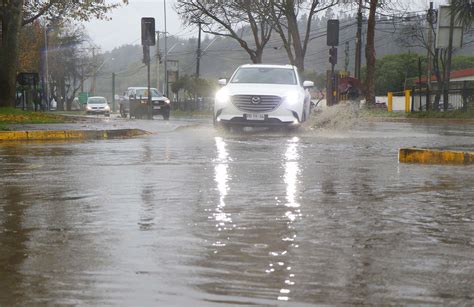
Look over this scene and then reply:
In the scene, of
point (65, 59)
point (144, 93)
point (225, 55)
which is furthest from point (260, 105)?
point (225, 55)

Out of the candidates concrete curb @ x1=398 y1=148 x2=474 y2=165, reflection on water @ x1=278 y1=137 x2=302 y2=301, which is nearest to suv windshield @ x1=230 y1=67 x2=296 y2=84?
reflection on water @ x1=278 y1=137 x2=302 y2=301

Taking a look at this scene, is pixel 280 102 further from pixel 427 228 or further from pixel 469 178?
pixel 427 228

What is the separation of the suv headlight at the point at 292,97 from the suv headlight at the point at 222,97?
52.8 inches

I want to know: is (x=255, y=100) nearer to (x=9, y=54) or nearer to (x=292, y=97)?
(x=292, y=97)

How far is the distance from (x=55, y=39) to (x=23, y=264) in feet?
306

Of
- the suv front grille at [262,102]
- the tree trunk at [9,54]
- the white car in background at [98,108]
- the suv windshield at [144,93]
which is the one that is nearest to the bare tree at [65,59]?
the white car in background at [98,108]

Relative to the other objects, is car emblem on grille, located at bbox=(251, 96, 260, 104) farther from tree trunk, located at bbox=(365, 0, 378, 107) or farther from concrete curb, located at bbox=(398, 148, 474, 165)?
tree trunk, located at bbox=(365, 0, 378, 107)

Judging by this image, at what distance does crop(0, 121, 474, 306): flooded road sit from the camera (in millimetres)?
4078

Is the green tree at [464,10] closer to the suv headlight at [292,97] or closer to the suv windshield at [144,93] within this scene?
the suv headlight at [292,97]

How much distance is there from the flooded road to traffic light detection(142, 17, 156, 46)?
20021 millimetres

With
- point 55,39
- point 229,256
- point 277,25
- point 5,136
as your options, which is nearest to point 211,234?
point 229,256

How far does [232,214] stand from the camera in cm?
648

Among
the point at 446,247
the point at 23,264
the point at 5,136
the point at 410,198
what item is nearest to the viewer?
the point at 23,264

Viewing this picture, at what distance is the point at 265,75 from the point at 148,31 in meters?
11.7
